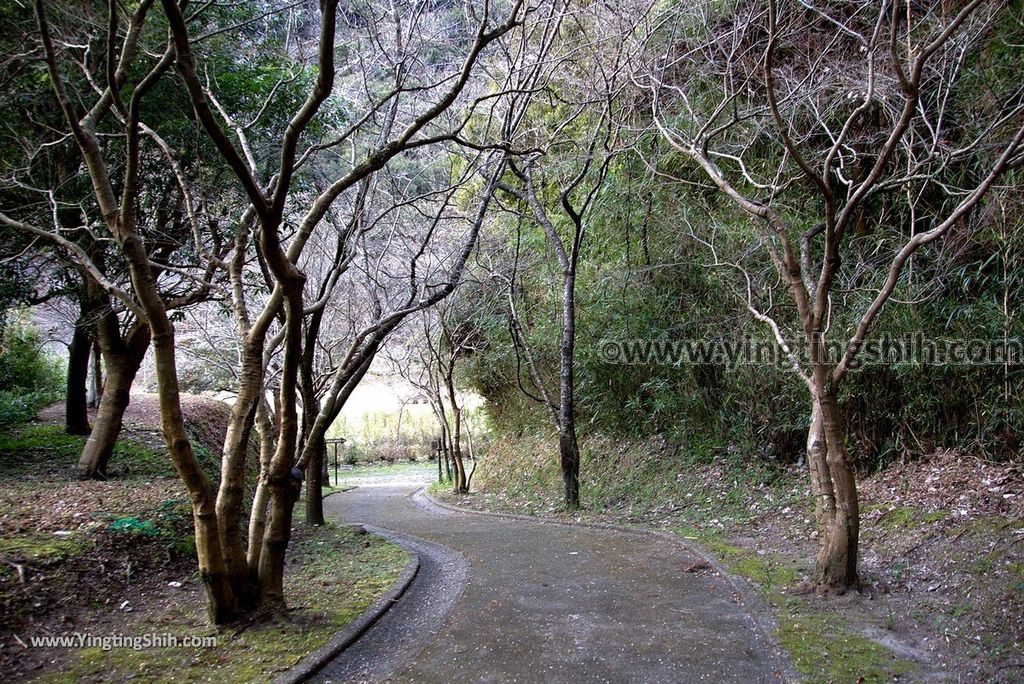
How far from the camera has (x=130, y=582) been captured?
5.48m

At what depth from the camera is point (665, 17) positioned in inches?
329

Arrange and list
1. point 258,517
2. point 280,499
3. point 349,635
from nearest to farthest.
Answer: point 349,635 → point 280,499 → point 258,517

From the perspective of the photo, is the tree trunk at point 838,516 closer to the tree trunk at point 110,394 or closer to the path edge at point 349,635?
the path edge at point 349,635

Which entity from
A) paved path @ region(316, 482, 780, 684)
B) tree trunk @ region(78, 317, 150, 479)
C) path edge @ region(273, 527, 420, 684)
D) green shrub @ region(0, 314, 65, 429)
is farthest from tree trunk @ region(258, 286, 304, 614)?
green shrub @ region(0, 314, 65, 429)

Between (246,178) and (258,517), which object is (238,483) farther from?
(246,178)

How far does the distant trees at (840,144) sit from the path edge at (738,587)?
1.91 feet

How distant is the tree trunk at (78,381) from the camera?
9.32 meters

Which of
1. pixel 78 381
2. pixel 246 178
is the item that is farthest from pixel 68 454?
pixel 246 178

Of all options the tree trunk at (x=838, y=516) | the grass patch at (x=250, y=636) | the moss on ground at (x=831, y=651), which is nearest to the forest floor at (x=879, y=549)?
the moss on ground at (x=831, y=651)

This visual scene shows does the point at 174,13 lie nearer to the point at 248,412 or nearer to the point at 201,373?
the point at 248,412

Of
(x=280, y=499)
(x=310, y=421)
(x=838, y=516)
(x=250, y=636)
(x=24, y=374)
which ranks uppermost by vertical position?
(x=24, y=374)

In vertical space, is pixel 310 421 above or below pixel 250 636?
above

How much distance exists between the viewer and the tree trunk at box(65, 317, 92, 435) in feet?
30.6

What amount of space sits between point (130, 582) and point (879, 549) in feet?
20.6
